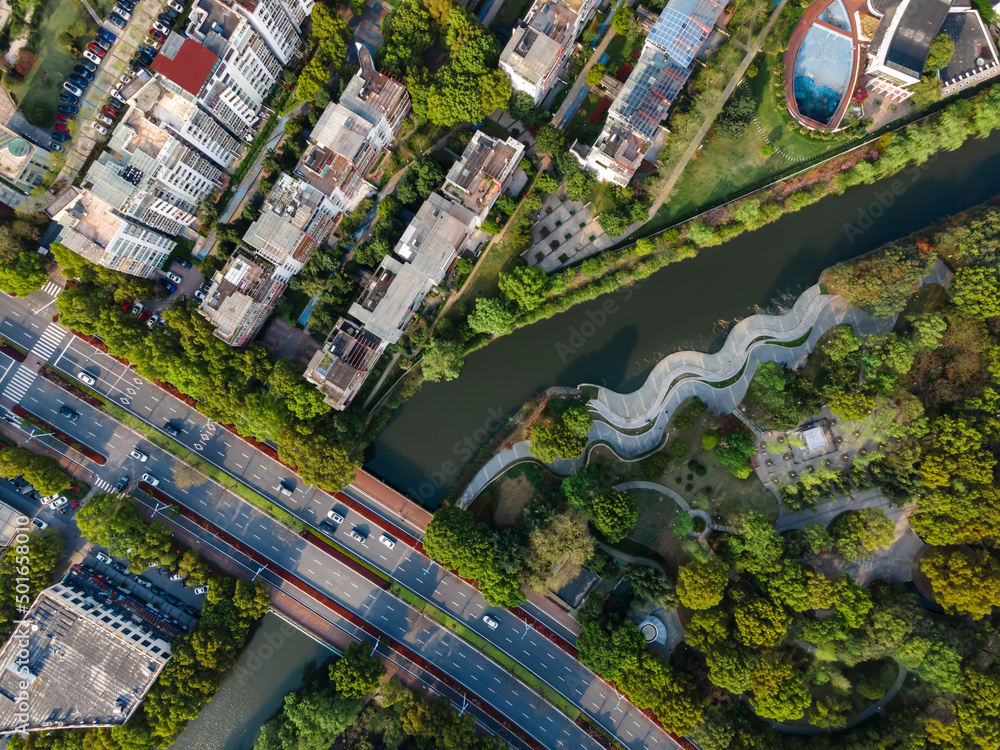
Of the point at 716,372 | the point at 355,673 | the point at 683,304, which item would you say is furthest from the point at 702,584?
the point at 355,673

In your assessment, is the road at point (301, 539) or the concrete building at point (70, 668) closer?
the concrete building at point (70, 668)

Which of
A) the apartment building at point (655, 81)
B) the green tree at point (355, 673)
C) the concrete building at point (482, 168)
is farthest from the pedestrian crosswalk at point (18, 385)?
the apartment building at point (655, 81)

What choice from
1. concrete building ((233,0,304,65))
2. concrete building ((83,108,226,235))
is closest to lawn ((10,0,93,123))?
concrete building ((83,108,226,235))

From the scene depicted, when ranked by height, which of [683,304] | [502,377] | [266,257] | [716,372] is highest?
[683,304]

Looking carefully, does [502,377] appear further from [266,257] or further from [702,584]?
[702,584]

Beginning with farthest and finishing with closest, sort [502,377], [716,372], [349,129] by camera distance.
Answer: [502,377] → [716,372] → [349,129]

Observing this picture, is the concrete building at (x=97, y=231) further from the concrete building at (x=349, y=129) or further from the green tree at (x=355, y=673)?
the green tree at (x=355, y=673)

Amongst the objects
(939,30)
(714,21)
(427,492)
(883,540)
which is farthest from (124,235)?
(939,30)
